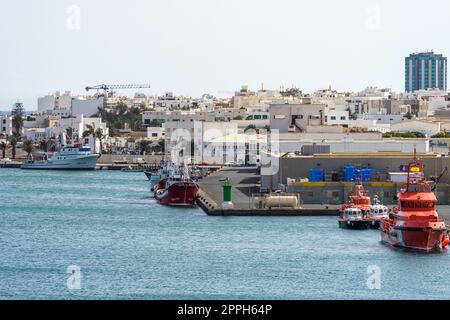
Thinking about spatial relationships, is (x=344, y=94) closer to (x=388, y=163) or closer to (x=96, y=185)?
(x=96, y=185)

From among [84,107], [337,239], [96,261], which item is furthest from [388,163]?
[84,107]

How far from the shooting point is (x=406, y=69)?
182 meters

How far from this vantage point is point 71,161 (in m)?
90.6

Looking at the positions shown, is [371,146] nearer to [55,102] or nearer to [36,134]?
[36,134]

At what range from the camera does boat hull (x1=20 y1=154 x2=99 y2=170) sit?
90062 millimetres

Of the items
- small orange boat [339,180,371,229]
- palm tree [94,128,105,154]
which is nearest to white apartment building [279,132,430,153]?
small orange boat [339,180,371,229]

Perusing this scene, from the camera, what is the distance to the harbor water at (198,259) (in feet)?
66.4

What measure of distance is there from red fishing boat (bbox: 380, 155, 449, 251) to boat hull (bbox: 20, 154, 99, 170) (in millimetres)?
64110

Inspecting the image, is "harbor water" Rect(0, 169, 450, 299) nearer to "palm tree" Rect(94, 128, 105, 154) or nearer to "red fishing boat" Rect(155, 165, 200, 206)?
"red fishing boat" Rect(155, 165, 200, 206)

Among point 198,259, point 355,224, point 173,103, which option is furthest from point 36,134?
point 198,259

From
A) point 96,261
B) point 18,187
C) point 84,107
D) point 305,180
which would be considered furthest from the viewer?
point 84,107

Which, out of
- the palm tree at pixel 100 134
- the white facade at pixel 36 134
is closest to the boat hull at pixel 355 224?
the palm tree at pixel 100 134

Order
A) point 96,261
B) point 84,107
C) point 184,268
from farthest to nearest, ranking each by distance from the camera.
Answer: point 84,107
point 96,261
point 184,268
